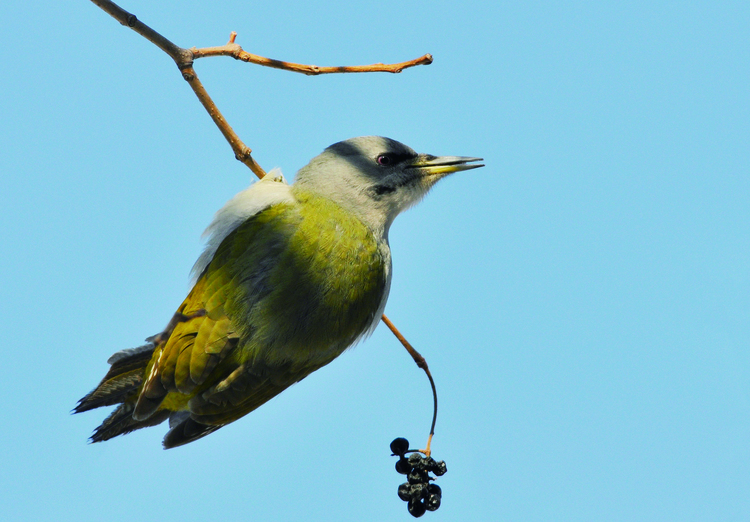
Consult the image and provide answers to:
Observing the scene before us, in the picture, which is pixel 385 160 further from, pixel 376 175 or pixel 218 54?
pixel 218 54

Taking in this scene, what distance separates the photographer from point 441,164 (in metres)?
4.59

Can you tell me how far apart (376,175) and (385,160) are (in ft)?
0.48

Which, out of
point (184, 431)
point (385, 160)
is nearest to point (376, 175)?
point (385, 160)

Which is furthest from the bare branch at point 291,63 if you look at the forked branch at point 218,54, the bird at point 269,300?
the bird at point 269,300

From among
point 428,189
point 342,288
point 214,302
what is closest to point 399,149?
point 428,189

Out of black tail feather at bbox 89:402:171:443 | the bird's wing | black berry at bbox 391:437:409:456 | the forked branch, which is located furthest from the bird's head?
black tail feather at bbox 89:402:171:443

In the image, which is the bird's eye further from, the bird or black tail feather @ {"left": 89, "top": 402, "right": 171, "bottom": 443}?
black tail feather @ {"left": 89, "top": 402, "right": 171, "bottom": 443}

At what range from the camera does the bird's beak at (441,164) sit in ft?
14.9

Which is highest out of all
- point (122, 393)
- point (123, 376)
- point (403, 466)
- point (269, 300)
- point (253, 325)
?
point (269, 300)

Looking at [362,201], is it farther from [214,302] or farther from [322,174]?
[214,302]

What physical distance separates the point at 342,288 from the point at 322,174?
94cm

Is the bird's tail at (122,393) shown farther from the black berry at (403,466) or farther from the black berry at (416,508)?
the black berry at (416,508)

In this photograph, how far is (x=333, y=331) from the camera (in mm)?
3984

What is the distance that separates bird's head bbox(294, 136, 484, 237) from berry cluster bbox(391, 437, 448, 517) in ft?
4.94
